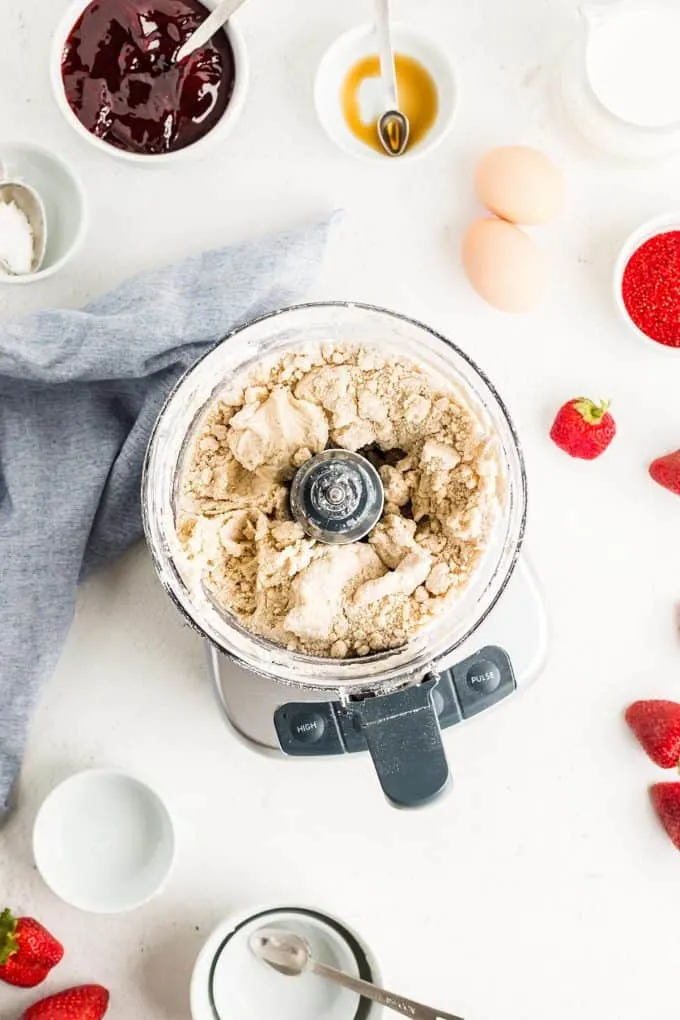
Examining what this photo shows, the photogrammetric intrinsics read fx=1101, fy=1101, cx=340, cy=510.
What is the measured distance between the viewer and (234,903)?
4.51ft

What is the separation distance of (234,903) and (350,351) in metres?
0.71

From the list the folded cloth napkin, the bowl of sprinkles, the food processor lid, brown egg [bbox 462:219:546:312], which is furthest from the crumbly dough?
the bowl of sprinkles

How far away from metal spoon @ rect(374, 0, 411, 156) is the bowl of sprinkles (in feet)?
1.03

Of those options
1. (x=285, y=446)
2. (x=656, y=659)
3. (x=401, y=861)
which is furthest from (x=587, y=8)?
(x=401, y=861)

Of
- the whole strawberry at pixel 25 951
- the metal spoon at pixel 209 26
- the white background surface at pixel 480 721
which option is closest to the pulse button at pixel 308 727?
the white background surface at pixel 480 721

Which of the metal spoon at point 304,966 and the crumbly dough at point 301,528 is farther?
the metal spoon at point 304,966

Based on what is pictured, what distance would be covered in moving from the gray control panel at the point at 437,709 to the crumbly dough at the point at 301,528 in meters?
0.21

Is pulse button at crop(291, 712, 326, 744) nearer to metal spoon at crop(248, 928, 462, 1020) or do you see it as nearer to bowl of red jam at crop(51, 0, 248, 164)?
metal spoon at crop(248, 928, 462, 1020)

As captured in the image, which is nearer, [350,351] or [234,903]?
[350,351]

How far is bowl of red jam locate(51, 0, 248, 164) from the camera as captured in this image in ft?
4.31

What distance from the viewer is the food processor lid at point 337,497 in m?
1.03

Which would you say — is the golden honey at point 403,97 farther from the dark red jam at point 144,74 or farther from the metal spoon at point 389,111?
the dark red jam at point 144,74

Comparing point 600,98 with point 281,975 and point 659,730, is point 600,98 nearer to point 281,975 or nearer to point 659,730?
point 659,730

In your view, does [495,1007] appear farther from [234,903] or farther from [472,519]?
[472,519]
